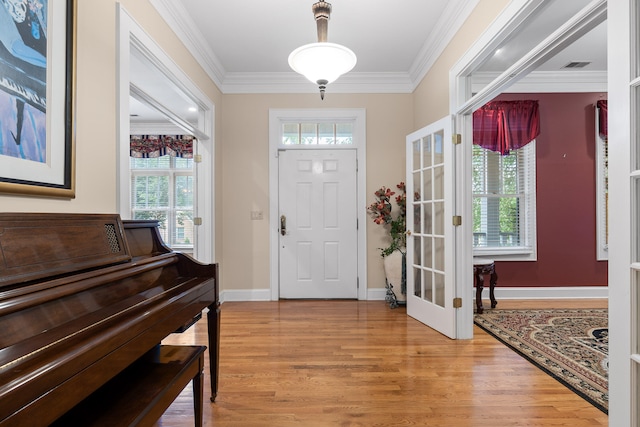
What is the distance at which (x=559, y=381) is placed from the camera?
2.18 metres

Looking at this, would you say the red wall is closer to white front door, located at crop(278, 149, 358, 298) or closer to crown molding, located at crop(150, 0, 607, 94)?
crown molding, located at crop(150, 0, 607, 94)

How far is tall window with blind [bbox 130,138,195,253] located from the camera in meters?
6.21

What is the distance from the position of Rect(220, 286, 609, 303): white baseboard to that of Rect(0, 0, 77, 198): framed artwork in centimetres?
284

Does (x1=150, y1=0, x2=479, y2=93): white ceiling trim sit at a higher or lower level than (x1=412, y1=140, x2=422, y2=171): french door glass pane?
higher

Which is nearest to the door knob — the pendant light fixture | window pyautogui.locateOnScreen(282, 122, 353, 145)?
window pyautogui.locateOnScreen(282, 122, 353, 145)

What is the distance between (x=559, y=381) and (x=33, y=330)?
106 inches

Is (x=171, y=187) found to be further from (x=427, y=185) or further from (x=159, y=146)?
(x=427, y=185)

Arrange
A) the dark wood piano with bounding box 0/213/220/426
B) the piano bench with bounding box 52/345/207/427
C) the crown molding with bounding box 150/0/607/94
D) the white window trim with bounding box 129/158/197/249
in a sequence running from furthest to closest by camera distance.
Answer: the white window trim with bounding box 129/158/197/249
the crown molding with bounding box 150/0/607/94
the piano bench with bounding box 52/345/207/427
the dark wood piano with bounding box 0/213/220/426

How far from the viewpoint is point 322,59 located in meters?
2.22

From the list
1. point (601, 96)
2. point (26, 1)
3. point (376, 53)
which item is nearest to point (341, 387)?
point (26, 1)

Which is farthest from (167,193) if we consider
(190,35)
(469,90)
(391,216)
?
(469,90)

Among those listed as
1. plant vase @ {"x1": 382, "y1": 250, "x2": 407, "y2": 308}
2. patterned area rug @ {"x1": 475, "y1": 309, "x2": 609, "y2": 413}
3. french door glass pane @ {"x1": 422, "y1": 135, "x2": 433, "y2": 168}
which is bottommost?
Result: patterned area rug @ {"x1": 475, "y1": 309, "x2": 609, "y2": 413}

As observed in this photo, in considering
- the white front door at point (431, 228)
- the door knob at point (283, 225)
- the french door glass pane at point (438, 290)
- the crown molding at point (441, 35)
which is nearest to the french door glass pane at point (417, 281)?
Answer: the white front door at point (431, 228)

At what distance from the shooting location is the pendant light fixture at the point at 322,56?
7.07ft
